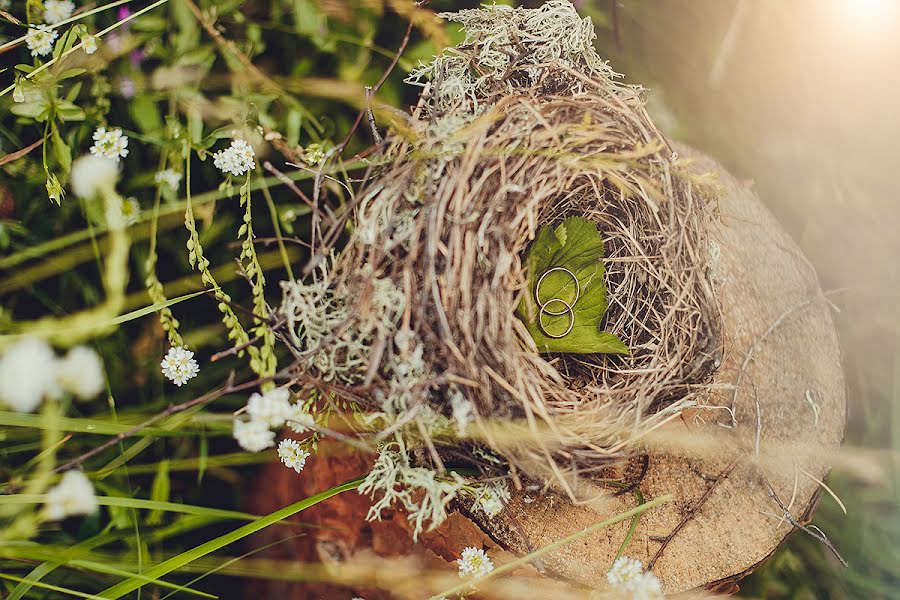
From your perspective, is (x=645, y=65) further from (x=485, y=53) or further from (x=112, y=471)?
(x=112, y=471)

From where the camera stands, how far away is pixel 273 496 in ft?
3.57

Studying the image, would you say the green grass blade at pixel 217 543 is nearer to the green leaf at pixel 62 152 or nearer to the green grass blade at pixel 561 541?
the green grass blade at pixel 561 541

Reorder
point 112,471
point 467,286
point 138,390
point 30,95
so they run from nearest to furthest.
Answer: point 467,286
point 30,95
point 112,471
point 138,390

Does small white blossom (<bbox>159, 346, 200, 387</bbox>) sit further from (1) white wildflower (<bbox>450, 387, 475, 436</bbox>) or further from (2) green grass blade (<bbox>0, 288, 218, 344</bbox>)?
(1) white wildflower (<bbox>450, 387, 475, 436</bbox>)

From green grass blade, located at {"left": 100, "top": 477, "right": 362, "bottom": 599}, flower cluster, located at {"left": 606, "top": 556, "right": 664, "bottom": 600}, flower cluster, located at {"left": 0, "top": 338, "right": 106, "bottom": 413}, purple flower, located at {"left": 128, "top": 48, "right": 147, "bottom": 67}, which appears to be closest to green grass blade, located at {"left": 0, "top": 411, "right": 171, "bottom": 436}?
flower cluster, located at {"left": 0, "top": 338, "right": 106, "bottom": 413}

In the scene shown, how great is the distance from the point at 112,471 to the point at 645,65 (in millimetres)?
1325

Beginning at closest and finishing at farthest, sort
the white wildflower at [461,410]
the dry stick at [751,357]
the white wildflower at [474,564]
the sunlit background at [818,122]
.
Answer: the white wildflower at [461,410] → the white wildflower at [474,564] → the dry stick at [751,357] → the sunlit background at [818,122]

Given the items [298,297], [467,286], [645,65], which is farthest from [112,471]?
[645,65]

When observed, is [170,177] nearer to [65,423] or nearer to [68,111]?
[68,111]

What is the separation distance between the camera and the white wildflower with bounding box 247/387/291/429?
0.62 meters

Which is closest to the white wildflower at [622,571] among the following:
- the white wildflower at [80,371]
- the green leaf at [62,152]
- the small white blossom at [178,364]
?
the small white blossom at [178,364]

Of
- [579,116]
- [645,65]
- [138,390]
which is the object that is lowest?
[138,390]

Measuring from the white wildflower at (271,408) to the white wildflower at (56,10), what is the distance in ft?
1.91

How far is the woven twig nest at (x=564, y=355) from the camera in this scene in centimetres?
64
